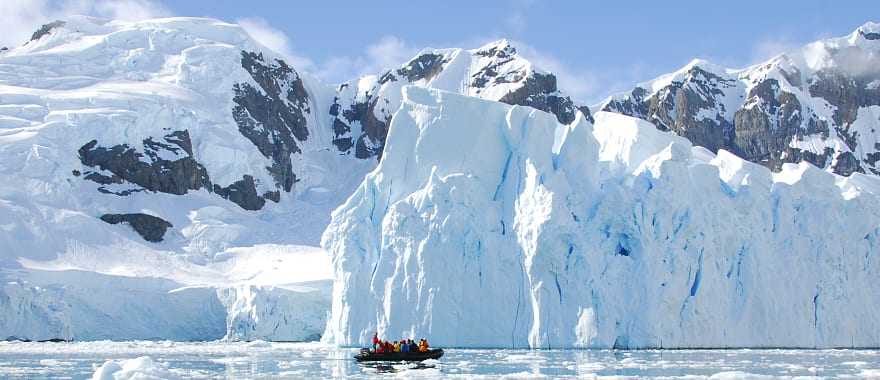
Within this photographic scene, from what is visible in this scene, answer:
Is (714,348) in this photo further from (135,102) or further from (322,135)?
(322,135)

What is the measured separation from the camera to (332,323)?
39.3 m

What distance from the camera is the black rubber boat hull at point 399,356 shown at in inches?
1201

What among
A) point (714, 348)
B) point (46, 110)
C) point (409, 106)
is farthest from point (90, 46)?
point (714, 348)

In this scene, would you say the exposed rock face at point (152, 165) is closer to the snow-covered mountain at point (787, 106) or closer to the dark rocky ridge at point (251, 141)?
the dark rocky ridge at point (251, 141)

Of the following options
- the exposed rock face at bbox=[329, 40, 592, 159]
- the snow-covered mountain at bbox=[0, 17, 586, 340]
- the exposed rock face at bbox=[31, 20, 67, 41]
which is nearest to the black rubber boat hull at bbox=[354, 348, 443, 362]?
the snow-covered mountain at bbox=[0, 17, 586, 340]

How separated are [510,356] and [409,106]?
1213cm

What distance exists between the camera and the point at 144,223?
199ft

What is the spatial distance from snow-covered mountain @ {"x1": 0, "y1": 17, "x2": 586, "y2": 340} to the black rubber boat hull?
17.3 m

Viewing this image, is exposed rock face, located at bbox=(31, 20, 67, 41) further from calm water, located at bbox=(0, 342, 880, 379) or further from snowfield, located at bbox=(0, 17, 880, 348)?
calm water, located at bbox=(0, 342, 880, 379)

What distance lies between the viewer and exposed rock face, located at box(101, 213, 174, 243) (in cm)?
6012

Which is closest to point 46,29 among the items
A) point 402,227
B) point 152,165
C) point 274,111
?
point 274,111

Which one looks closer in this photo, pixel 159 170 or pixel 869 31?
pixel 159 170

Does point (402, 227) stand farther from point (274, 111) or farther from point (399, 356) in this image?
point (274, 111)

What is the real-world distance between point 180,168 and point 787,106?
5386 cm
